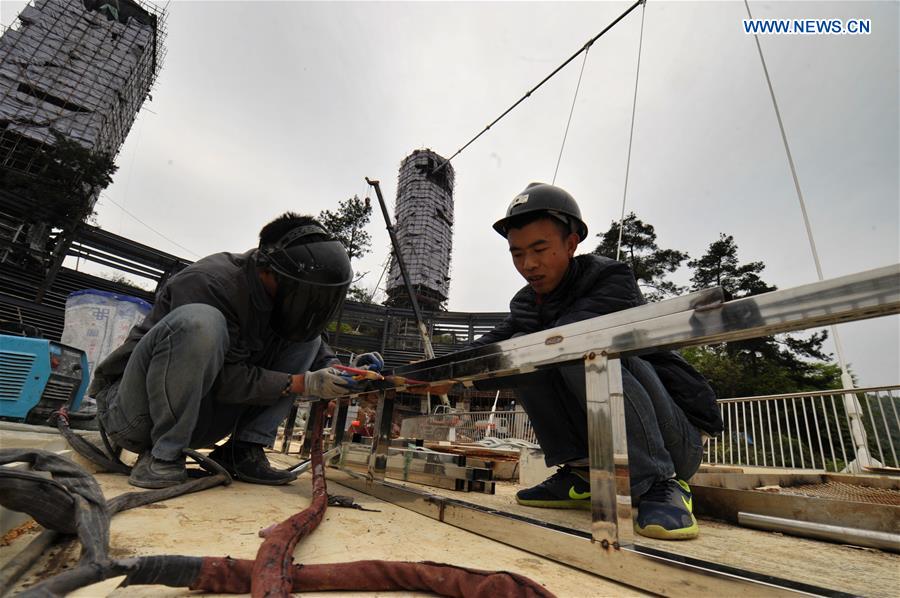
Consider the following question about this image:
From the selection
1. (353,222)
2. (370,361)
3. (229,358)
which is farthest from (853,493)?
(353,222)

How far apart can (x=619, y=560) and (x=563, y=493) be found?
831mm

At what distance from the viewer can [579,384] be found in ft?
3.83

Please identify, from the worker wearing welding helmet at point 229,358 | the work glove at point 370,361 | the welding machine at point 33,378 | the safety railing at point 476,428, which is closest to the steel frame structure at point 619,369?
the work glove at point 370,361

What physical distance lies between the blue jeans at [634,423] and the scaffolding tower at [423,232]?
946 inches

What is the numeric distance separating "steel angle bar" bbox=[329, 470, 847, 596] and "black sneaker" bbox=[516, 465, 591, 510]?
1.76 ft

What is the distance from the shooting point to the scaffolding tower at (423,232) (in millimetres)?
25969

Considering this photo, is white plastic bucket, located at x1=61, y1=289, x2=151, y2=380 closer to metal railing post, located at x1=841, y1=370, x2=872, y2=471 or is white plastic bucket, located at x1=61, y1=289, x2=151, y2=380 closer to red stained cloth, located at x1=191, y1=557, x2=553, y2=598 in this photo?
red stained cloth, located at x1=191, y1=557, x2=553, y2=598

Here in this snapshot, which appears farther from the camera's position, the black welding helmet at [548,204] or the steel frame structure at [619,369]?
the black welding helmet at [548,204]

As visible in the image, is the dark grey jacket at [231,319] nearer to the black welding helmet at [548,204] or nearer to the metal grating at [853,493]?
the black welding helmet at [548,204]

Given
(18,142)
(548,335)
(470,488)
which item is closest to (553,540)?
(548,335)

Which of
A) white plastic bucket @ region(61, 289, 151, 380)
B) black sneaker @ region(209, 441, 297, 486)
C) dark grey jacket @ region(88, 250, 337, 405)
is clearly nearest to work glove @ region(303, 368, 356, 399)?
dark grey jacket @ region(88, 250, 337, 405)

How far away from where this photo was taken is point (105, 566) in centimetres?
42

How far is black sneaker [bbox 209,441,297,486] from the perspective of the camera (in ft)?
5.24

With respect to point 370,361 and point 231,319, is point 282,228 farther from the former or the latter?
point 370,361
